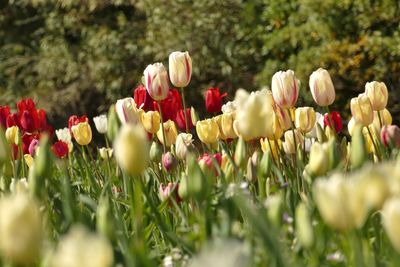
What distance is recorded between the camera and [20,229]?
2.96 ft

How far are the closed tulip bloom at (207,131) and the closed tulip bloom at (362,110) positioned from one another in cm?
41

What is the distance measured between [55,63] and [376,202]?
31.5ft

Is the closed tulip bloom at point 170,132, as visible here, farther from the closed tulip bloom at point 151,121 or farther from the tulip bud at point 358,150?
the tulip bud at point 358,150

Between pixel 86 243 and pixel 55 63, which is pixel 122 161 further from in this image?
pixel 55 63

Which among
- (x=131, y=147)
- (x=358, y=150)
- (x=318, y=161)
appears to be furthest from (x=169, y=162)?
(x=131, y=147)

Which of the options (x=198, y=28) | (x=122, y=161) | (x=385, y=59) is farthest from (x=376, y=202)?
(x=198, y=28)

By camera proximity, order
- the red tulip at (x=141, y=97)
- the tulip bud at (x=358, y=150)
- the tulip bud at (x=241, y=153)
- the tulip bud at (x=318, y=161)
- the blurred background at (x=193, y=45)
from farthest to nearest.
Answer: the blurred background at (x=193, y=45)
the red tulip at (x=141, y=97)
the tulip bud at (x=241, y=153)
the tulip bud at (x=318, y=161)
the tulip bud at (x=358, y=150)

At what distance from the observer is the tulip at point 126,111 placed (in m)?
2.42

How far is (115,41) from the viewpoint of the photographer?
9742mm

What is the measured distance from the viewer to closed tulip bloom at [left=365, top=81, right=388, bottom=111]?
2.53 meters

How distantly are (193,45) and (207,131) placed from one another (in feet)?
21.6

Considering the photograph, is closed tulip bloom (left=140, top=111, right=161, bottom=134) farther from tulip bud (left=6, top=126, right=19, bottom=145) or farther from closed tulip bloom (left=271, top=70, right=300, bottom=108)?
closed tulip bloom (left=271, top=70, right=300, bottom=108)

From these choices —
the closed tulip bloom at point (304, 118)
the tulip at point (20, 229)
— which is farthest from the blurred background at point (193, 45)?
the tulip at point (20, 229)

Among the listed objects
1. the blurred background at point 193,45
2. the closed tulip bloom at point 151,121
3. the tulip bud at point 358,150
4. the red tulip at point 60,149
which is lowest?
the blurred background at point 193,45
